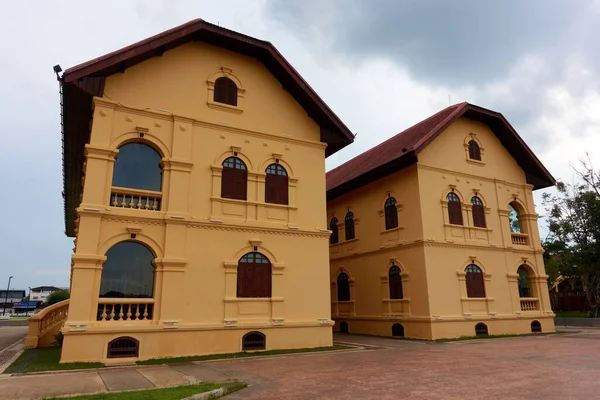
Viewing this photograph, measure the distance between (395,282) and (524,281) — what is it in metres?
7.51

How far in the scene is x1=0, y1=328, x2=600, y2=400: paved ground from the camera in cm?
755

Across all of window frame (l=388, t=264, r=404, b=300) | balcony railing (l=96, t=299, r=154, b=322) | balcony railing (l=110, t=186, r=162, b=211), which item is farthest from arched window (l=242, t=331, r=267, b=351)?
window frame (l=388, t=264, r=404, b=300)

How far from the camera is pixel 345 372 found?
32.3ft

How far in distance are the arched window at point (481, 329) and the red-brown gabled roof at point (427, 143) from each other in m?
7.78

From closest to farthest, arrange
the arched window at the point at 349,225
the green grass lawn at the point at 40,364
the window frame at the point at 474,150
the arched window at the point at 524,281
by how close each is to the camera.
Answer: the green grass lawn at the point at 40,364 → the window frame at the point at 474,150 → the arched window at the point at 524,281 → the arched window at the point at 349,225

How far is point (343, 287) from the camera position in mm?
22531

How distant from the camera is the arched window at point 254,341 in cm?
1381

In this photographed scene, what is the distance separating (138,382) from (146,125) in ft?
26.8

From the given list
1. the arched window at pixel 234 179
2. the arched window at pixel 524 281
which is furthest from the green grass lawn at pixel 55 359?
the arched window at pixel 524 281

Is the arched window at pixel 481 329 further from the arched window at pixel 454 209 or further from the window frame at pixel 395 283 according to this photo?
the arched window at pixel 454 209

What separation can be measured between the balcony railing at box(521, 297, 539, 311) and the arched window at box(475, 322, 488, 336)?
10.0 ft

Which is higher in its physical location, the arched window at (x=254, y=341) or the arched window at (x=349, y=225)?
the arched window at (x=349, y=225)

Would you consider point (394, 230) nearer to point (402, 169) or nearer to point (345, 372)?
point (402, 169)

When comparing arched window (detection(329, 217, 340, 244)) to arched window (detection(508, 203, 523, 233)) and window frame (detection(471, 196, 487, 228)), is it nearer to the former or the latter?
window frame (detection(471, 196, 487, 228))
